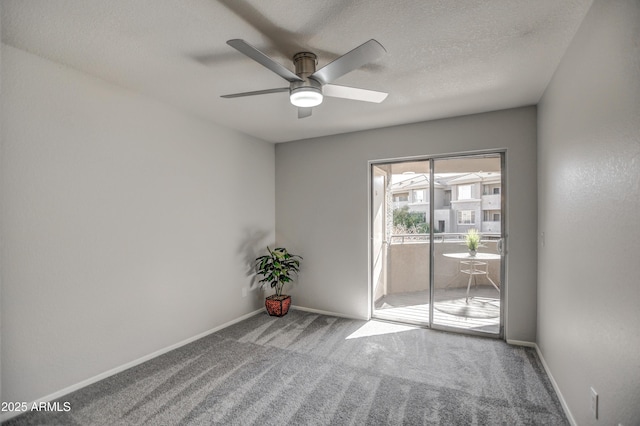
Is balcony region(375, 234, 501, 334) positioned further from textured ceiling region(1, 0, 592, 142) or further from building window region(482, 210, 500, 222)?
textured ceiling region(1, 0, 592, 142)

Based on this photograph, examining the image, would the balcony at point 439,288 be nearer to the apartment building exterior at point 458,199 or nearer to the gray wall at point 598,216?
the apartment building exterior at point 458,199

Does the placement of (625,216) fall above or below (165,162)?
below

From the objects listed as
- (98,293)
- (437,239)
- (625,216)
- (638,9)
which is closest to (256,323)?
(98,293)

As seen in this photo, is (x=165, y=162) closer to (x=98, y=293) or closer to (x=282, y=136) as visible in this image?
(x=98, y=293)

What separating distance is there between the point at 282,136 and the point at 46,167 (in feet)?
8.35

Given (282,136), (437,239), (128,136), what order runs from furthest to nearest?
(282,136) → (437,239) → (128,136)

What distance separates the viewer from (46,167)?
2061 millimetres

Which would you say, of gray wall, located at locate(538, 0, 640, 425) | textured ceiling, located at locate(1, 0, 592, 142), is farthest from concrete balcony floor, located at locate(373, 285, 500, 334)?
textured ceiling, located at locate(1, 0, 592, 142)

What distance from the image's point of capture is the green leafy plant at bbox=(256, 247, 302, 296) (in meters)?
3.85

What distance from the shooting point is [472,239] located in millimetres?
3344

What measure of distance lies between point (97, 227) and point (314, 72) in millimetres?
2124

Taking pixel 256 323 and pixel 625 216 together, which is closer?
pixel 625 216

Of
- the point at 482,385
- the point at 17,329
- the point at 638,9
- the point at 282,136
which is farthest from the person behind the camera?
the point at 282,136

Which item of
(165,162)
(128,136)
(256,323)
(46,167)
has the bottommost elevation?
(256,323)
